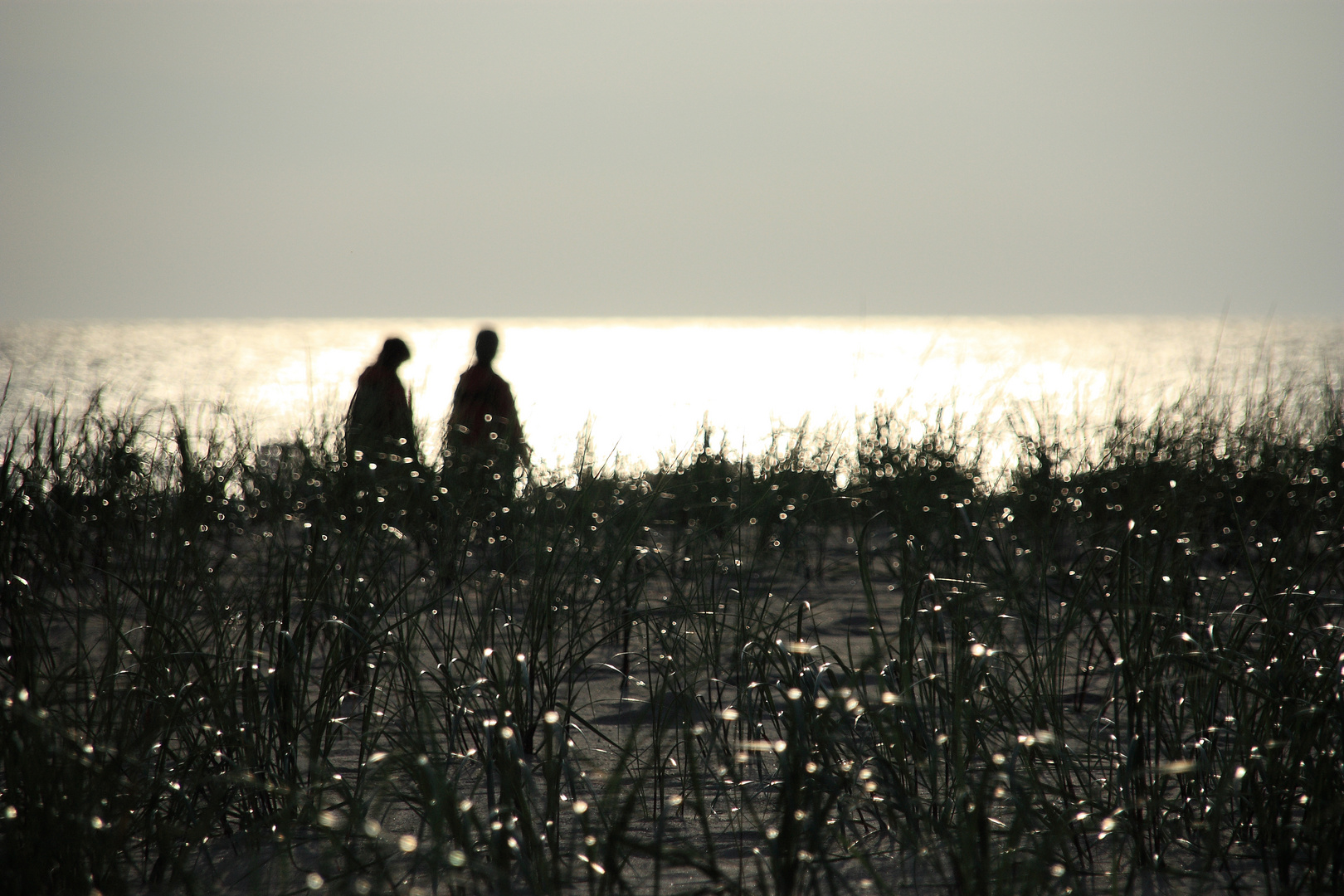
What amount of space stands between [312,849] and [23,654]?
1.73 feet

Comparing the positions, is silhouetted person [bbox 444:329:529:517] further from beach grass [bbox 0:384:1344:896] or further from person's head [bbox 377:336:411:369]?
beach grass [bbox 0:384:1344:896]

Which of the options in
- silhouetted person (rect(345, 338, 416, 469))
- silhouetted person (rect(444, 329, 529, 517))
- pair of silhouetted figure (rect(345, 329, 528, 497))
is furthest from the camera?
silhouetted person (rect(345, 338, 416, 469))

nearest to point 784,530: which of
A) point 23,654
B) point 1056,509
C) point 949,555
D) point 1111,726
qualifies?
point 949,555

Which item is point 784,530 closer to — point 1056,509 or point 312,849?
point 1056,509

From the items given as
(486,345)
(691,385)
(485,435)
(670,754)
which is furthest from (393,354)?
(691,385)

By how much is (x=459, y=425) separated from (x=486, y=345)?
0.76 metres

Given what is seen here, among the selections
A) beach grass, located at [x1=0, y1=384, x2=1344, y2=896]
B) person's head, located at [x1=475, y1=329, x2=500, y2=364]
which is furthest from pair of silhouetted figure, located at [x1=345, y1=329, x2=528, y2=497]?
beach grass, located at [x1=0, y1=384, x2=1344, y2=896]

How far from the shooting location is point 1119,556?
178cm

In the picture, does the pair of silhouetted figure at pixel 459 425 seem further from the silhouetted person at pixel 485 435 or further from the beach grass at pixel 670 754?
the beach grass at pixel 670 754

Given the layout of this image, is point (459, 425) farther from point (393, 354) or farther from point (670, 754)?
point (670, 754)

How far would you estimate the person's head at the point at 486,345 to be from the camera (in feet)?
17.6

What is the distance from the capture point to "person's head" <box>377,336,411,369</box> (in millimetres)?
5363

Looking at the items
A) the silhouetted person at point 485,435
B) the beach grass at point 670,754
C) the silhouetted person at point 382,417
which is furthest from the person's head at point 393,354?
the beach grass at point 670,754

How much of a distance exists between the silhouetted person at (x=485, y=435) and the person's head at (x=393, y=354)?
34 cm
